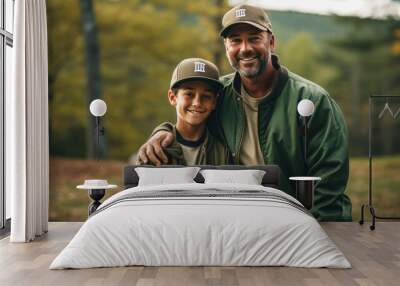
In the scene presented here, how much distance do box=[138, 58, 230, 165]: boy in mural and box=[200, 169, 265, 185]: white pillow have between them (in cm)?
52

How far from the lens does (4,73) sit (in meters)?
6.69

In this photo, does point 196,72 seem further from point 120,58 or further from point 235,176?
point 235,176

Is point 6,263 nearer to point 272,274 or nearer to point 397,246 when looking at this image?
point 272,274

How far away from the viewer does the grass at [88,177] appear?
7656 mm

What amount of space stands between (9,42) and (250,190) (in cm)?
339

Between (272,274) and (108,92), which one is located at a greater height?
(108,92)

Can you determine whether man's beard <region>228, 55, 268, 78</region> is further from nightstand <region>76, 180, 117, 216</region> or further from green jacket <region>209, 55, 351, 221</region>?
nightstand <region>76, 180, 117, 216</region>

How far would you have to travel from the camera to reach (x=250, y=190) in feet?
17.8

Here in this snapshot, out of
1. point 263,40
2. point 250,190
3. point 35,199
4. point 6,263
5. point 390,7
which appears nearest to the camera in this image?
point 6,263

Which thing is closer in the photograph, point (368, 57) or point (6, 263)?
point (6, 263)

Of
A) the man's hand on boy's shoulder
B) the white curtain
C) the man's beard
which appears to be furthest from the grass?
the man's beard

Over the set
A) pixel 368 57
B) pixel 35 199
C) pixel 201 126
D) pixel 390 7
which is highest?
pixel 390 7

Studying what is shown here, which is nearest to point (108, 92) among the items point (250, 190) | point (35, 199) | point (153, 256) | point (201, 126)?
point (201, 126)

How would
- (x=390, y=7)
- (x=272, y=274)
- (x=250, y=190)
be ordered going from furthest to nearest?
1. (x=390, y=7)
2. (x=250, y=190)
3. (x=272, y=274)
